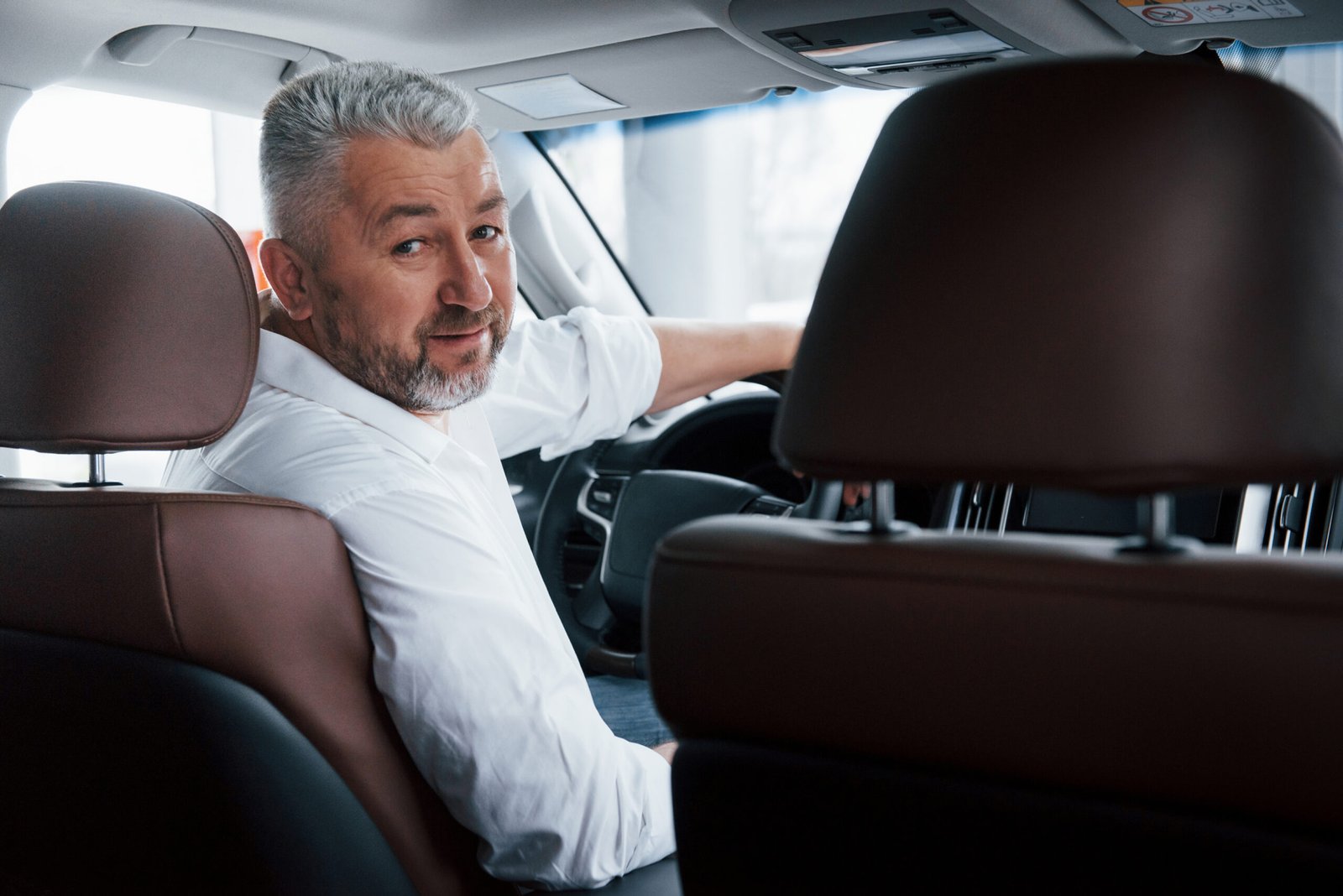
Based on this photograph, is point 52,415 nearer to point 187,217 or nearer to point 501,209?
point 187,217

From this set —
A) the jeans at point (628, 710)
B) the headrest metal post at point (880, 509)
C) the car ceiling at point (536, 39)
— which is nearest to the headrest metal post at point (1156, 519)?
the headrest metal post at point (880, 509)

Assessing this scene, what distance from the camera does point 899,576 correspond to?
2.65ft

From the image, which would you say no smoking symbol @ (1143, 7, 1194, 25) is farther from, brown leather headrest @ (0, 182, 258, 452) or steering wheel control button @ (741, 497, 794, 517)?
brown leather headrest @ (0, 182, 258, 452)

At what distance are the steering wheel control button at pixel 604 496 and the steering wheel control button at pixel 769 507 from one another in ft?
1.78

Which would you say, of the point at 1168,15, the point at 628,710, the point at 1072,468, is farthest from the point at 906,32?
the point at 628,710

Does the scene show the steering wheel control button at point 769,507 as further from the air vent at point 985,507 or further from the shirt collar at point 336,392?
the shirt collar at point 336,392

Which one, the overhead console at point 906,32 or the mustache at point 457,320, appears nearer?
the mustache at point 457,320

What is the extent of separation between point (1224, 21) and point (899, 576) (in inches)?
48.5

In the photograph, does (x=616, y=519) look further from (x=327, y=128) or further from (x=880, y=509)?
(x=880, y=509)

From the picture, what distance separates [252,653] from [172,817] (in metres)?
0.21

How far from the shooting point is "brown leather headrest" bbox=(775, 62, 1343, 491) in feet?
2.35

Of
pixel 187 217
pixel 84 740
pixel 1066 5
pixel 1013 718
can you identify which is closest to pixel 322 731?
pixel 84 740

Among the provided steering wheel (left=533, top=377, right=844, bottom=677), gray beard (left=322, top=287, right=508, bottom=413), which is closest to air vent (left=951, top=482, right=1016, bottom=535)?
steering wheel (left=533, top=377, right=844, bottom=677)

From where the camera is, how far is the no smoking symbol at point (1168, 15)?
1.63 m
